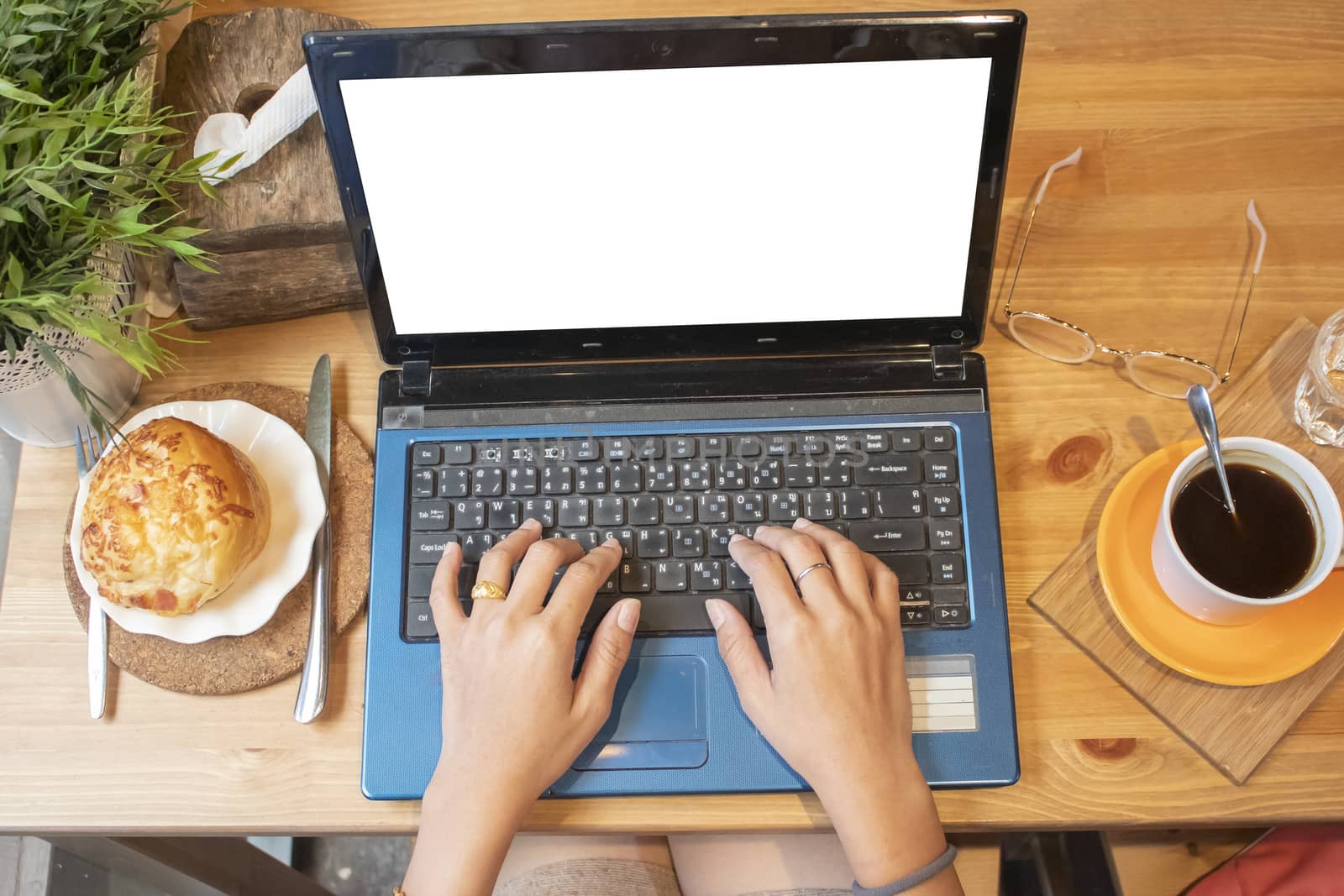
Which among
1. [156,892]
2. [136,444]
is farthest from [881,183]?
[156,892]

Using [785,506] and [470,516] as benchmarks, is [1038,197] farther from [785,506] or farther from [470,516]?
[470,516]

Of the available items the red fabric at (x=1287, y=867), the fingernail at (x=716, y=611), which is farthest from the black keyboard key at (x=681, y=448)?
the red fabric at (x=1287, y=867)

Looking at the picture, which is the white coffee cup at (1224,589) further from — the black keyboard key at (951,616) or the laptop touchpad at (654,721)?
the laptop touchpad at (654,721)

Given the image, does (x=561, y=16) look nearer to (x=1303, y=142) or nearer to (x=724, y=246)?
(x=724, y=246)

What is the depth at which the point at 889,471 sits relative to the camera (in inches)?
26.7

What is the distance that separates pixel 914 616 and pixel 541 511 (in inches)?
10.6

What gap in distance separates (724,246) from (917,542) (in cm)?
24

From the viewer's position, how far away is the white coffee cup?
1.88 feet

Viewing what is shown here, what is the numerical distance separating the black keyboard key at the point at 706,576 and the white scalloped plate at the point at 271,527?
269 millimetres

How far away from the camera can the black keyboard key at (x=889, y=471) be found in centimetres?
68

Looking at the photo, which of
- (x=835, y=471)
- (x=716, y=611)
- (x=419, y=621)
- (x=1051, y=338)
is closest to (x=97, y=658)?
(x=419, y=621)

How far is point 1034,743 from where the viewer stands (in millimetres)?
652

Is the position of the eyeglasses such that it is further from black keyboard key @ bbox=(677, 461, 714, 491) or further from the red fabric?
the red fabric

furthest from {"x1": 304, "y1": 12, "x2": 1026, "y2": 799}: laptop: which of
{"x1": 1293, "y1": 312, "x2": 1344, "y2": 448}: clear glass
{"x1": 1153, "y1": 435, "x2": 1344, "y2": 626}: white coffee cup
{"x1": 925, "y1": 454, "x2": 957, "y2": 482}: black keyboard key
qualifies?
{"x1": 1293, "y1": 312, "x2": 1344, "y2": 448}: clear glass
